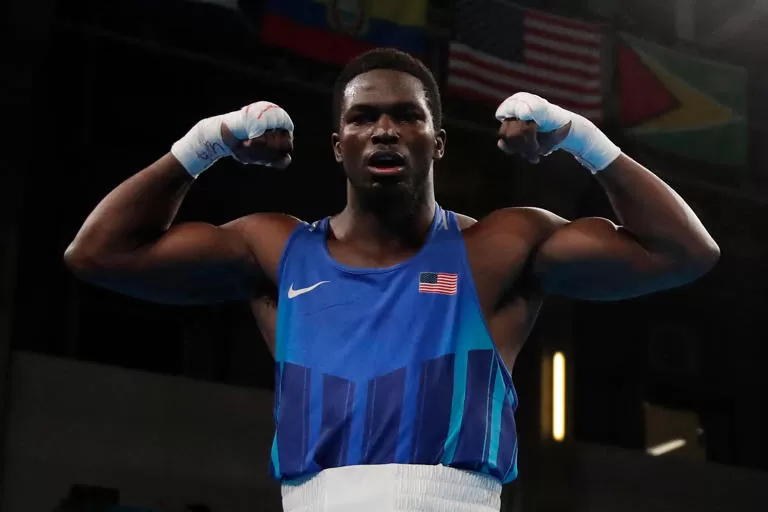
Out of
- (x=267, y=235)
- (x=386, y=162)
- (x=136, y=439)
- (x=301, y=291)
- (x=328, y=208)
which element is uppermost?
(x=328, y=208)

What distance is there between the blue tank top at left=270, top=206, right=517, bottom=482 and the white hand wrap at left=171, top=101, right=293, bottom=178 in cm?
24

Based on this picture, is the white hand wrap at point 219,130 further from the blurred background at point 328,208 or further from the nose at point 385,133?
the blurred background at point 328,208

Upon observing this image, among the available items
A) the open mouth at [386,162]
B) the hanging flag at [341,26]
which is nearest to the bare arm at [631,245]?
the open mouth at [386,162]

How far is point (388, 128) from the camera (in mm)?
1675

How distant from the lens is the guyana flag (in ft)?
16.1

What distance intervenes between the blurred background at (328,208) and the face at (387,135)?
2344mm

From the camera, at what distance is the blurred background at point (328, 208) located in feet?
Result: 12.7

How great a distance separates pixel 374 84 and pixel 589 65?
10.2ft

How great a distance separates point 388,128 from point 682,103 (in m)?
3.64

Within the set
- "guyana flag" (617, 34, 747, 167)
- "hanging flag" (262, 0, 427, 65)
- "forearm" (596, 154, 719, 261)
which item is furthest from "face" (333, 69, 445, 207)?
"guyana flag" (617, 34, 747, 167)

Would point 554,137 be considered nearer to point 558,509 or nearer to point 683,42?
point 558,509

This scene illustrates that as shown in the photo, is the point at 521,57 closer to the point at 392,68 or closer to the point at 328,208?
the point at 328,208

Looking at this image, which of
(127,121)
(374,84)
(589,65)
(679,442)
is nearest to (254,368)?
(127,121)

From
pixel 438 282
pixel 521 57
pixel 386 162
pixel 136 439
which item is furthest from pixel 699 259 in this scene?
pixel 521 57
